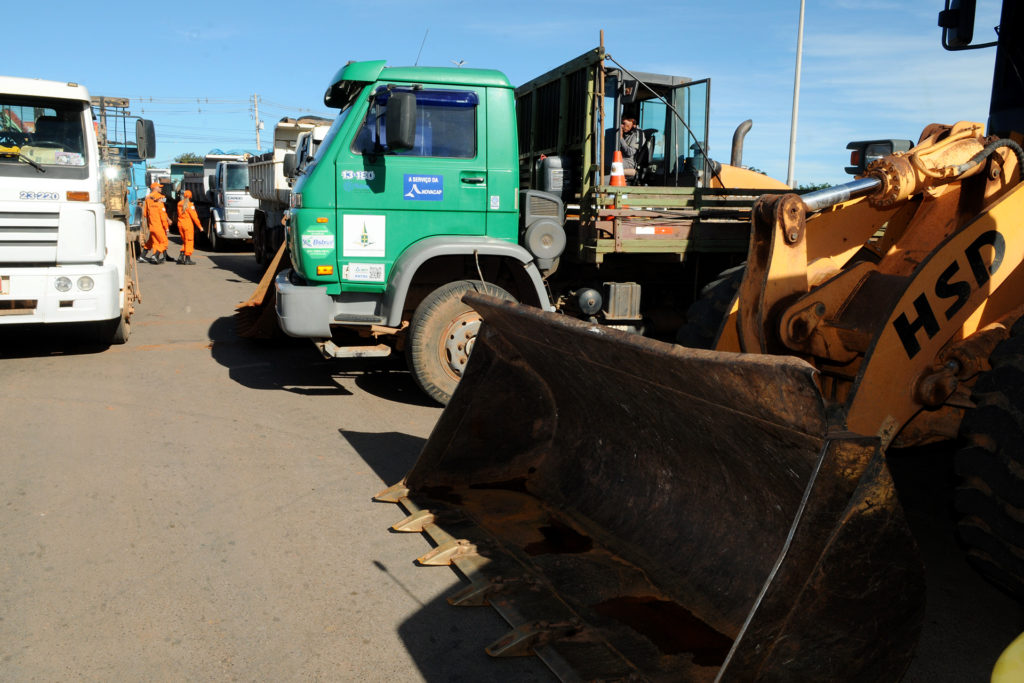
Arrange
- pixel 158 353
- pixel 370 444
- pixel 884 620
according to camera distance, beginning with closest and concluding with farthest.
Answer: pixel 884 620 < pixel 370 444 < pixel 158 353

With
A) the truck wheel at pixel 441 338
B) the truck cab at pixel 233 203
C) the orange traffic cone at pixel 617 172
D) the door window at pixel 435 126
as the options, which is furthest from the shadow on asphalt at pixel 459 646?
the truck cab at pixel 233 203

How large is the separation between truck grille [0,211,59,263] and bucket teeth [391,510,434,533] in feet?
17.5

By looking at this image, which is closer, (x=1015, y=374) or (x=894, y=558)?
(x=894, y=558)

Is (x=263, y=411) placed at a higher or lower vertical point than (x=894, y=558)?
lower

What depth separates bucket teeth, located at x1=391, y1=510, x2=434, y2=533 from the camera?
411cm

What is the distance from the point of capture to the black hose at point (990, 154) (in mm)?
3926

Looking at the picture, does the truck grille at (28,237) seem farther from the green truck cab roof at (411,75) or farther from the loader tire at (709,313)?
the loader tire at (709,313)

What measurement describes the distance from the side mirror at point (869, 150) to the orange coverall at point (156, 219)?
1647cm

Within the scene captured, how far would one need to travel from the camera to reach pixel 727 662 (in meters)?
2.34

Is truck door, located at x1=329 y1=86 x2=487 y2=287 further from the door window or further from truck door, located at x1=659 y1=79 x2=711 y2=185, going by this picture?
truck door, located at x1=659 y1=79 x2=711 y2=185

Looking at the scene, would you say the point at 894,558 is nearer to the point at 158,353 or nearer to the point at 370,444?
the point at 370,444

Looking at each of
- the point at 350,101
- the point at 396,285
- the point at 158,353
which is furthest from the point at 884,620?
the point at 158,353

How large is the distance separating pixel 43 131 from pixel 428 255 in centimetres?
436

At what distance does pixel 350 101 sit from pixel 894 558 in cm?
Result: 552
